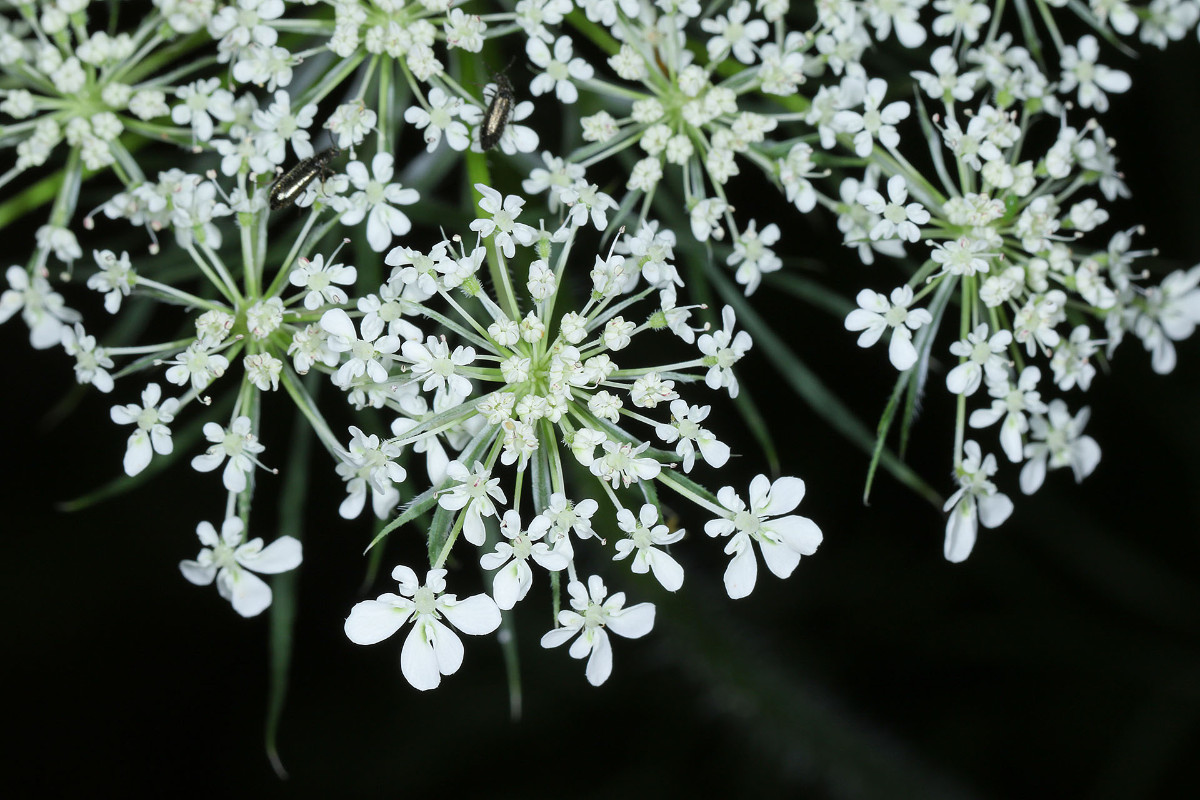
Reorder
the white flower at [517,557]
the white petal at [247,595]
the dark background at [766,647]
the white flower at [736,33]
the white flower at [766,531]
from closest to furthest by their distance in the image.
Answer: the white flower at [517,557], the white flower at [766,531], the white petal at [247,595], the white flower at [736,33], the dark background at [766,647]

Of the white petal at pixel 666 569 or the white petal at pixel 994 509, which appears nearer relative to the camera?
the white petal at pixel 666 569

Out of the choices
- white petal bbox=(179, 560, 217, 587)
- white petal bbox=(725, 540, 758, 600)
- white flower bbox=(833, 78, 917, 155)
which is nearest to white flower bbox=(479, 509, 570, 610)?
white petal bbox=(725, 540, 758, 600)

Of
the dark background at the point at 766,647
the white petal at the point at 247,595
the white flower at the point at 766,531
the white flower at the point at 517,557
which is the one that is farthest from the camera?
the dark background at the point at 766,647

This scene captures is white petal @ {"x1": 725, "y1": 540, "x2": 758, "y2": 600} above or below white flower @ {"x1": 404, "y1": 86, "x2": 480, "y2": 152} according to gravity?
below

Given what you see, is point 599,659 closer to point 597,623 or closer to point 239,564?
point 597,623

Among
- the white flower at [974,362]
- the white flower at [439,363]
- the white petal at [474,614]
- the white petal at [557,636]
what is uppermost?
the white flower at [439,363]

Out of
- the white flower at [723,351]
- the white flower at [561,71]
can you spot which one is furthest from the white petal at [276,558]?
the white flower at [561,71]

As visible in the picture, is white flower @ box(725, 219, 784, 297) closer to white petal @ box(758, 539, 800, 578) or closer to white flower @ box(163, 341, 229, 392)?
white petal @ box(758, 539, 800, 578)

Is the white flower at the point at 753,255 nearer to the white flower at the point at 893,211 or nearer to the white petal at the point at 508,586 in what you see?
the white flower at the point at 893,211

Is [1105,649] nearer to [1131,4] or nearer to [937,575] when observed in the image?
[937,575]
